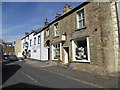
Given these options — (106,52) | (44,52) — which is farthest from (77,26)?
(44,52)

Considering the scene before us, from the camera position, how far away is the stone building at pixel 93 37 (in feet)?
42.3

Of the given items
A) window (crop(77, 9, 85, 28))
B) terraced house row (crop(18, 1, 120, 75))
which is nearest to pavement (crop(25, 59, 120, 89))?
terraced house row (crop(18, 1, 120, 75))

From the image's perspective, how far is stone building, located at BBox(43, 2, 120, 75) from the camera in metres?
12.9

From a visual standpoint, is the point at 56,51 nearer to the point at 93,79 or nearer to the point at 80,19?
the point at 80,19

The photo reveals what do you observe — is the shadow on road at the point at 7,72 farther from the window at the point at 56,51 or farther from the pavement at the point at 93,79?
the window at the point at 56,51

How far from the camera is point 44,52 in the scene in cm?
2867

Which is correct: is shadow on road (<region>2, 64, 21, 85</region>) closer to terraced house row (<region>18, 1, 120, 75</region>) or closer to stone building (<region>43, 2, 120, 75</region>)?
terraced house row (<region>18, 1, 120, 75</region>)

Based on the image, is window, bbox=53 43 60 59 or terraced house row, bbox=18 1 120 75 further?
window, bbox=53 43 60 59

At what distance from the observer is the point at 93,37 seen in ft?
45.5

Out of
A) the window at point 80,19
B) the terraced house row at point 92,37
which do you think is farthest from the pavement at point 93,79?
the window at point 80,19

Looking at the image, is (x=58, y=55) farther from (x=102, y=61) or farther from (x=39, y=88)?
(x=39, y=88)

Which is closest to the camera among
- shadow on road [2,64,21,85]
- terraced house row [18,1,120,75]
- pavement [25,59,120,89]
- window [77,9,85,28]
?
pavement [25,59,120,89]

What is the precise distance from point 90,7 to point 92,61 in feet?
15.0

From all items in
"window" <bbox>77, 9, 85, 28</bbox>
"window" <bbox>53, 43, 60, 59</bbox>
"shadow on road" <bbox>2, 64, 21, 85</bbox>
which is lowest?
"shadow on road" <bbox>2, 64, 21, 85</bbox>
